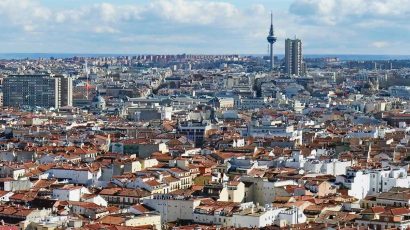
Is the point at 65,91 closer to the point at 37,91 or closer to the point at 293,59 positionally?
the point at 37,91

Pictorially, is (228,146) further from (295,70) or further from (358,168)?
(295,70)

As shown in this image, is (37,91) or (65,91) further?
(65,91)

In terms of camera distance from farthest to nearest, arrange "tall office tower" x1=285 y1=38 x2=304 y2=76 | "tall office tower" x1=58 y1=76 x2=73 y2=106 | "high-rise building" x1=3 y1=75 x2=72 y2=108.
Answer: "tall office tower" x1=285 y1=38 x2=304 y2=76, "tall office tower" x1=58 y1=76 x2=73 y2=106, "high-rise building" x1=3 y1=75 x2=72 y2=108

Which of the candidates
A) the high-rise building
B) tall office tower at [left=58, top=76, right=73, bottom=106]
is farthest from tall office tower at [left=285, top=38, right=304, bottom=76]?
the high-rise building

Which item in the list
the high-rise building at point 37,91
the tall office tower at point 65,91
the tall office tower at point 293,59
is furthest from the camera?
the tall office tower at point 293,59

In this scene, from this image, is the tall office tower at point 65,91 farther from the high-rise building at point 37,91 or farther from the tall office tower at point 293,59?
the tall office tower at point 293,59

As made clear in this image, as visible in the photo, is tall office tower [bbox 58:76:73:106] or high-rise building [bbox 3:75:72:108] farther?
tall office tower [bbox 58:76:73:106]

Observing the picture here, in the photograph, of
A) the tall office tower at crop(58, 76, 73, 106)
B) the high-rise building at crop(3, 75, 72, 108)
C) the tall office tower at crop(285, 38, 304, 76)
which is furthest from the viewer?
the tall office tower at crop(285, 38, 304, 76)

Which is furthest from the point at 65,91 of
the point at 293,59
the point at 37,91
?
the point at 293,59

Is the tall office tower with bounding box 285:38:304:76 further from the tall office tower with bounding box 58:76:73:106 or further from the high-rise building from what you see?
the high-rise building

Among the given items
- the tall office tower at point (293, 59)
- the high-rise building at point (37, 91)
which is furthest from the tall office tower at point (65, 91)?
the tall office tower at point (293, 59)
